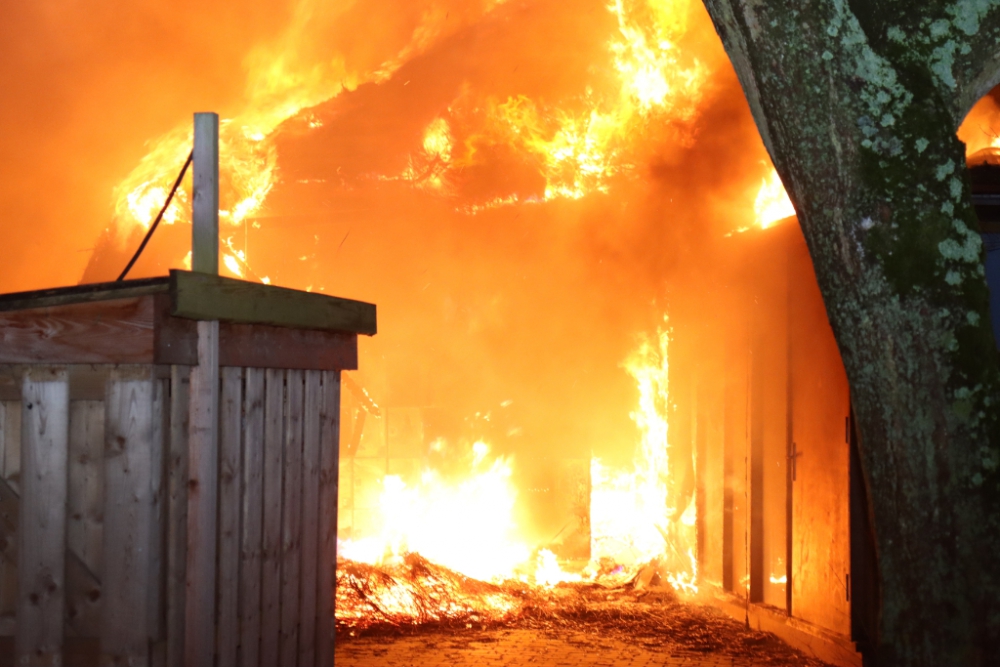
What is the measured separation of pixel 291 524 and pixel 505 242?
10.2 m

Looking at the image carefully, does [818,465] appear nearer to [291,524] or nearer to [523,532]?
[291,524]

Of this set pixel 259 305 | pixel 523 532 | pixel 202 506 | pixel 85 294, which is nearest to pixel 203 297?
pixel 259 305

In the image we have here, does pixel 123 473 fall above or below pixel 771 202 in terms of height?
below

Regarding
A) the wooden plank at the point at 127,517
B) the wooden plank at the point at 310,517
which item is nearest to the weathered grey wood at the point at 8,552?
the wooden plank at the point at 127,517

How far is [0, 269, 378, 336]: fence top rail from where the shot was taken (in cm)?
471

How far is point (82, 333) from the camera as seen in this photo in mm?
4785

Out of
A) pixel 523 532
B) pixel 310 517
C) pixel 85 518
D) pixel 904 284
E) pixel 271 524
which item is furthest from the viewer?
pixel 523 532

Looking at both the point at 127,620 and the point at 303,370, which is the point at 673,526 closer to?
the point at 303,370

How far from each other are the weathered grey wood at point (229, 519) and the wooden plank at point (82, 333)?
0.54 m

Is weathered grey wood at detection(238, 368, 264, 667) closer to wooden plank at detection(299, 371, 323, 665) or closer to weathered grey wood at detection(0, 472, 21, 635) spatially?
wooden plank at detection(299, 371, 323, 665)

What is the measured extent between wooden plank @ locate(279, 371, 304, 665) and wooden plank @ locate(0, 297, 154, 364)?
3.61ft

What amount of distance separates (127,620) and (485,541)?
9.88 meters

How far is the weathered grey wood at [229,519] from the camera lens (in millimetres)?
4984

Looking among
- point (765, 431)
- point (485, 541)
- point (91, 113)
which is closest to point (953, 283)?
point (765, 431)
